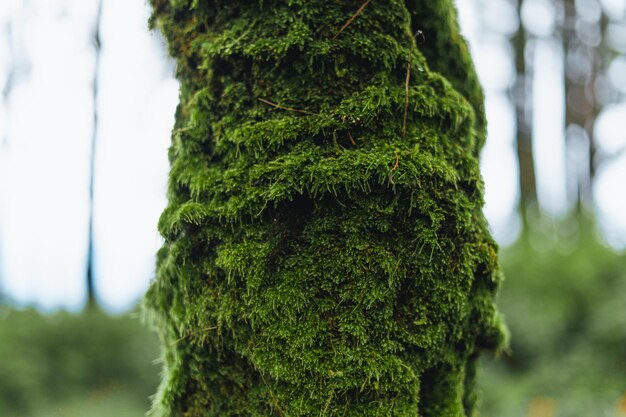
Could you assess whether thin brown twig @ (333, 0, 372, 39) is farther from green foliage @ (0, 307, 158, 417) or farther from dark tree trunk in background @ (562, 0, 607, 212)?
dark tree trunk in background @ (562, 0, 607, 212)

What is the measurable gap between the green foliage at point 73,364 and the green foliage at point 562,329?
704cm

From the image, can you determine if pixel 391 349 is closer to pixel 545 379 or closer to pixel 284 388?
pixel 284 388

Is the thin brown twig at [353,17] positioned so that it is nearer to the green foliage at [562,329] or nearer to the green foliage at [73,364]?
the green foliage at [562,329]

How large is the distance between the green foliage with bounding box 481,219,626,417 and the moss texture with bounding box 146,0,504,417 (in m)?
5.38

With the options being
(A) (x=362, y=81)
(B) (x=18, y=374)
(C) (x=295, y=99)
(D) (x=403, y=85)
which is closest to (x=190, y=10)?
(C) (x=295, y=99)

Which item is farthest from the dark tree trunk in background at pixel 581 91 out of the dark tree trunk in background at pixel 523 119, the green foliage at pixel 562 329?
the green foliage at pixel 562 329

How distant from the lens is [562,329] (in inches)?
289

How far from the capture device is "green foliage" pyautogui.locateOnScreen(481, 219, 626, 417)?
634cm

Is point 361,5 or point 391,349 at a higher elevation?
point 361,5

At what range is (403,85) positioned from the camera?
165cm

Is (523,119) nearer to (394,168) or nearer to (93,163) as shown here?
(93,163)

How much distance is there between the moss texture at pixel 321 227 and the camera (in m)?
1.47

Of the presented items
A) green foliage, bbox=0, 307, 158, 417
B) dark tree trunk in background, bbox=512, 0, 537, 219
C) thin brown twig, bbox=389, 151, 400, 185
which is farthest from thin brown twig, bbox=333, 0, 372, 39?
dark tree trunk in background, bbox=512, 0, 537, 219

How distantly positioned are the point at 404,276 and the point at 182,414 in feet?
3.04
